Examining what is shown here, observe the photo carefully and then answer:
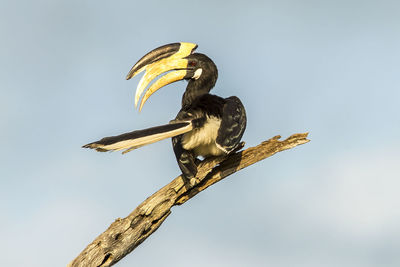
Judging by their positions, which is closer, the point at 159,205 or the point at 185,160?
the point at 159,205

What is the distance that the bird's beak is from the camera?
6.89 meters

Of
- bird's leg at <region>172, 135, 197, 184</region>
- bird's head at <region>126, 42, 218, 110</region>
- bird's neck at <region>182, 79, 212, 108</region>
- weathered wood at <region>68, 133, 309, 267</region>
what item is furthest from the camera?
bird's neck at <region>182, 79, 212, 108</region>

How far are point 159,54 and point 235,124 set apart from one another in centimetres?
135

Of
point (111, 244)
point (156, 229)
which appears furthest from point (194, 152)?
point (111, 244)

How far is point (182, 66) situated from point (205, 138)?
1224 mm

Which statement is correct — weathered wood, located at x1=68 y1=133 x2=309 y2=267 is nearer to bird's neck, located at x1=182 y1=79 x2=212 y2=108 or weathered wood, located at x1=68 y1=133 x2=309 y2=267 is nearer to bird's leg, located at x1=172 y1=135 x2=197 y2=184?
bird's leg, located at x1=172 y1=135 x2=197 y2=184

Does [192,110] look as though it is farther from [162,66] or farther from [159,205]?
[159,205]

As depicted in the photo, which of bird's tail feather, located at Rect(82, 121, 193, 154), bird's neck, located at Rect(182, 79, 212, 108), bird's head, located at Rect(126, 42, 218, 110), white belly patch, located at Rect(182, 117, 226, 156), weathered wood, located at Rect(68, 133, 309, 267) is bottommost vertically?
weathered wood, located at Rect(68, 133, 309, 267)

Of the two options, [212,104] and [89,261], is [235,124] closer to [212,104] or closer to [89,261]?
[212,104]

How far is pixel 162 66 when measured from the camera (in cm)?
718

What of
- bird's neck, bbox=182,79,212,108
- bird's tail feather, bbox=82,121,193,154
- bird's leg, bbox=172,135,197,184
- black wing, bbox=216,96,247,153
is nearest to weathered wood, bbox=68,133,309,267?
bird's leg, bbox=172,135,197,184

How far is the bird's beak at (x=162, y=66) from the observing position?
689 centimetres

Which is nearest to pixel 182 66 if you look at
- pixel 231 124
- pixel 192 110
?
pixel 192 110

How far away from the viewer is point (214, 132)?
658 cm
